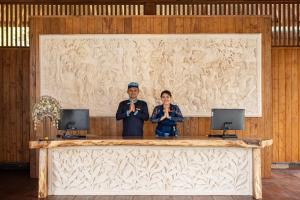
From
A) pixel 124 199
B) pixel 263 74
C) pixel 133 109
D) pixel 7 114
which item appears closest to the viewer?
pixel 124 199

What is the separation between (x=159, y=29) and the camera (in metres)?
7.71

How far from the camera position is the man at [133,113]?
6516 millimetres

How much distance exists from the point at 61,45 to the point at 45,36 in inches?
11.5

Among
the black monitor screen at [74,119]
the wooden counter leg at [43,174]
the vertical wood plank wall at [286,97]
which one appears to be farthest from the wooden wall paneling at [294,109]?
the wooden counter leg at [43,174]

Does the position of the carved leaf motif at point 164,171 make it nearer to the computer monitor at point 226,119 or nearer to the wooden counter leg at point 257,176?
the wooden counter leg at point 257,176

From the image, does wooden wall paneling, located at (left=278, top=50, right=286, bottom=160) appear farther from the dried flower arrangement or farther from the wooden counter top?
the dried flower arrangement

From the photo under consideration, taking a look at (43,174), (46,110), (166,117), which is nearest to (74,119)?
(46,110)

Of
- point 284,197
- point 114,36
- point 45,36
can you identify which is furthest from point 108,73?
point 284,197

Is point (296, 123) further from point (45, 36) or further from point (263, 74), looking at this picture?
point (45, 36)

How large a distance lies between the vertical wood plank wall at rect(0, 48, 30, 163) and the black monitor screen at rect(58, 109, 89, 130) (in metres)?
3.00

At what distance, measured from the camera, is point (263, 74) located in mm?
7676

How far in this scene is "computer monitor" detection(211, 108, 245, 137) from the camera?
617 centimetres

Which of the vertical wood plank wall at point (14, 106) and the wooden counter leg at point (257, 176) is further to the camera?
the vertical wood plank wall at point (14, 106)

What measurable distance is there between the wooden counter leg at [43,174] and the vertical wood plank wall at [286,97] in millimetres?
4687
